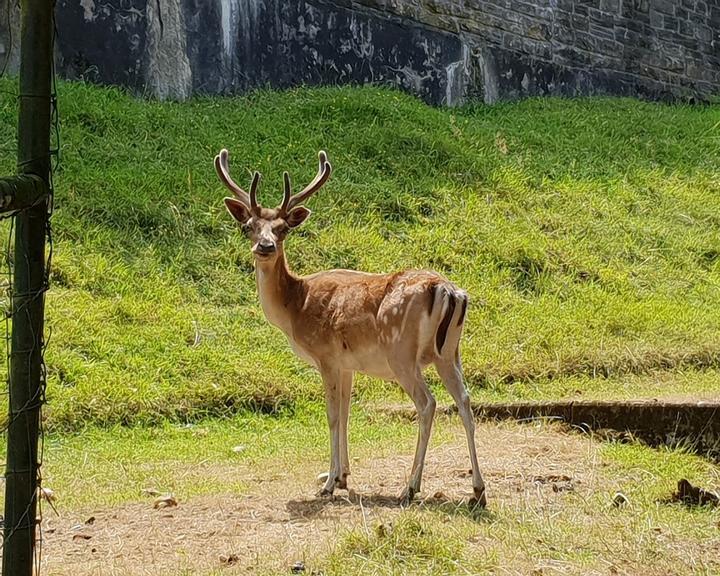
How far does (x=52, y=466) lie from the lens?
22.5 ft

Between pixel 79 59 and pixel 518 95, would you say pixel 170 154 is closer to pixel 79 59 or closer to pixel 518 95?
pixel 79 59

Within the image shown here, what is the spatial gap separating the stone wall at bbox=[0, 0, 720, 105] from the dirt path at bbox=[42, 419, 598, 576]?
6.64 metres

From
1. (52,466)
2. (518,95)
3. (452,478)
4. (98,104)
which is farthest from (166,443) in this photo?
(518,95)

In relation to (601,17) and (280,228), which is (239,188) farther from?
(601,17)

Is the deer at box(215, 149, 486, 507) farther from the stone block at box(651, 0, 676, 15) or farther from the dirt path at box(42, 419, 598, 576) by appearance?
the stone block at box(651, 0, 676, 15)

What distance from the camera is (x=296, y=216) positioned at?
20.9 ft

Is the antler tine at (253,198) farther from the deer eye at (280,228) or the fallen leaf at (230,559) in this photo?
the fallen leaf at (230,559)

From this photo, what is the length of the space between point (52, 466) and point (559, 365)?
4205 mm

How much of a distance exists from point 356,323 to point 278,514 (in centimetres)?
113

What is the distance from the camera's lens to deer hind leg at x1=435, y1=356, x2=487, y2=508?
558 centimetres

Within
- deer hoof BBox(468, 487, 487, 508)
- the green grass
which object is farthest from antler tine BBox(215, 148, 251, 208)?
the green grass

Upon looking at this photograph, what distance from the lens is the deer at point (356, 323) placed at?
5844mm

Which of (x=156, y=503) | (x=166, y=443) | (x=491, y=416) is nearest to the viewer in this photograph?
(x=156, y=503)

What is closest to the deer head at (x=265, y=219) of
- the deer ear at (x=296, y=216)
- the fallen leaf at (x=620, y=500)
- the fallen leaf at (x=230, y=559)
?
the deer ear at (x=296, y=216)
